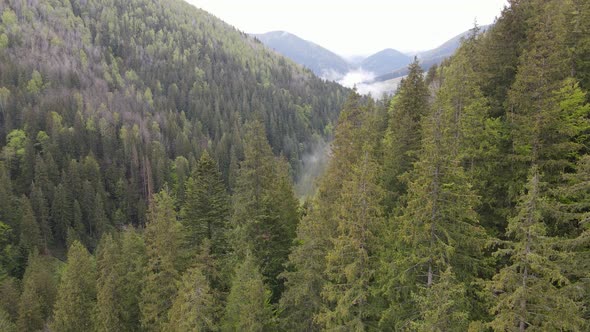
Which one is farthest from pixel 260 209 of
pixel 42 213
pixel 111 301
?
pixel 42 213

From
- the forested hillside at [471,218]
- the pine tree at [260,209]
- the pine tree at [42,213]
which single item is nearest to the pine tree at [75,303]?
the pine tree at [260,209]

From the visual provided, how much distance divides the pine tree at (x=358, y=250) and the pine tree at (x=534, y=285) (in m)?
5.94

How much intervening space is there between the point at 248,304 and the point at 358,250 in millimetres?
7582

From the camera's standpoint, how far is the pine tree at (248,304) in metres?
20.3

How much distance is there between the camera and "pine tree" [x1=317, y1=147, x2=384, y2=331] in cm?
1661

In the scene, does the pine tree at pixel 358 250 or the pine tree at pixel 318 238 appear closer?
the pine tree at pixel 358 250

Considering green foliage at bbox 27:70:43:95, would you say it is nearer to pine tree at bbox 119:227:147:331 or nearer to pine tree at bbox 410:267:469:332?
pine tree at bbox 119:227:147:331

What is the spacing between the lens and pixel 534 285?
11273mm

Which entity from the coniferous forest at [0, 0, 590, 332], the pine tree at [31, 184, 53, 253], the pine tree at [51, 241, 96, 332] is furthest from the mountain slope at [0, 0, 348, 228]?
the coniferous forest at [0, 0, 590, 332]

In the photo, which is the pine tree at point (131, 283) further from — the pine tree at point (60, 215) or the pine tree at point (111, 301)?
the pine tree at point (60, 215)

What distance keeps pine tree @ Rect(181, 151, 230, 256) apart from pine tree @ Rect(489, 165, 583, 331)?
20.6 m

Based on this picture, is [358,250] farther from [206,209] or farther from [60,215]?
[60,215]

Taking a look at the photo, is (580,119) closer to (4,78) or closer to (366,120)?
(366,120)

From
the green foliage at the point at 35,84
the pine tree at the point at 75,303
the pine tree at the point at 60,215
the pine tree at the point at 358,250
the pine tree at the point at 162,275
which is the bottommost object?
the pine tree at the point at 60,215
